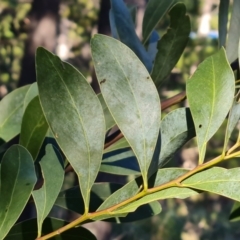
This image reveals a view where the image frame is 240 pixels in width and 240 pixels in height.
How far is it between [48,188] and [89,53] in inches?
108

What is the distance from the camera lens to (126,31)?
0.57 metres

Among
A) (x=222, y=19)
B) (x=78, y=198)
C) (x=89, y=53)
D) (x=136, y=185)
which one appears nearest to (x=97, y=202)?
(x=78, y=198)

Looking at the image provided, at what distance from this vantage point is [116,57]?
39 cm

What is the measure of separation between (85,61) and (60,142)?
2734mm

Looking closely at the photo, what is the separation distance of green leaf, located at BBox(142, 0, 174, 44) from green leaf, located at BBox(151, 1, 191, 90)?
0.19 ft

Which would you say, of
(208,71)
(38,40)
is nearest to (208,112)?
(208,71)

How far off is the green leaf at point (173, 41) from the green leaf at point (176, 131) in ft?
0.32

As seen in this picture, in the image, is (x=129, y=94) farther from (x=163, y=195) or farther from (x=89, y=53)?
(x=89, y=53)

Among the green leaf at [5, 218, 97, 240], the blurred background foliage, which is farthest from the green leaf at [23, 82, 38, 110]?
the blurred background foliage

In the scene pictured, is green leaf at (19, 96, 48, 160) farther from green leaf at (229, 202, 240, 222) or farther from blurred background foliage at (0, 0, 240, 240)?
blurred background foliage at (0, 0, 240, 240)

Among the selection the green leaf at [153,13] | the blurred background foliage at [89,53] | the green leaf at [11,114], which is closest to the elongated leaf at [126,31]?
the green leaf at [153,13]

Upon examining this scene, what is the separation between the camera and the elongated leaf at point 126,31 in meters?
0.56

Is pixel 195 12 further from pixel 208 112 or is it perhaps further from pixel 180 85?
pixel 208 112

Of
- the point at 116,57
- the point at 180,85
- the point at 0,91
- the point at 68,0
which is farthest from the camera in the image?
the point at 68,0
